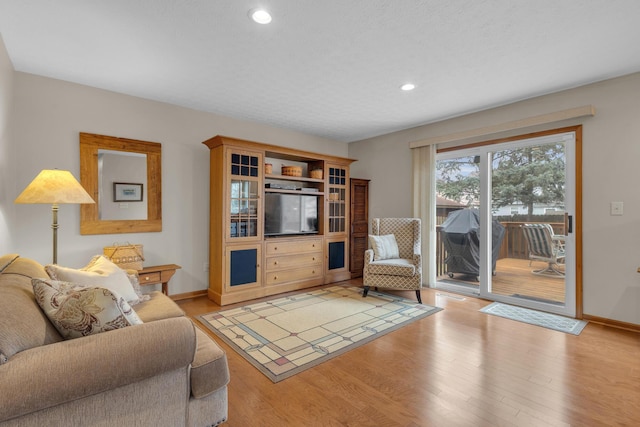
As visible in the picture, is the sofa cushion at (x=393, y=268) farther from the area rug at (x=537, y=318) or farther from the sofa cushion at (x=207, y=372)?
the sofa cushion at (x=207, y=372)

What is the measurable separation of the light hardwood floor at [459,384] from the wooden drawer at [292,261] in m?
1.53

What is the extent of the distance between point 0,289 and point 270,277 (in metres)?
2.97

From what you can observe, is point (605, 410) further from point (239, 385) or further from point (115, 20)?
point (115, 20)

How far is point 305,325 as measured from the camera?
2.99 m

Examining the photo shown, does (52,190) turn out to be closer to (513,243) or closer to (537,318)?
(537,318)

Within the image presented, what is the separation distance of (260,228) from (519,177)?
334 centimetres

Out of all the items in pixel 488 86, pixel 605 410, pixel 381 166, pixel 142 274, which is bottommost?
pixel 605 410

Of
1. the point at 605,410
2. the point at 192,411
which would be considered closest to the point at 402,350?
the point at 605,410

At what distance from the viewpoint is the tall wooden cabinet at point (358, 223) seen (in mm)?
5168

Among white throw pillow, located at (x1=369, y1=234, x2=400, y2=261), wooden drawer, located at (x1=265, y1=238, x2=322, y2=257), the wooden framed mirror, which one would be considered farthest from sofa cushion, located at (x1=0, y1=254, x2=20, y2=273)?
white throw pillow, located at (x1=369, y1=234, x2=400, y2=261)

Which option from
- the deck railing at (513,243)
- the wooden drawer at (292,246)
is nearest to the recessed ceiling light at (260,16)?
the wooden drawer at (292,246)

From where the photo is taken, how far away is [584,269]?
317 cm

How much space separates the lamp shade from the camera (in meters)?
2.28

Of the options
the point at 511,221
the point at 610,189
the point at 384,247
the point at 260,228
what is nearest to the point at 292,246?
the point at 260,228
